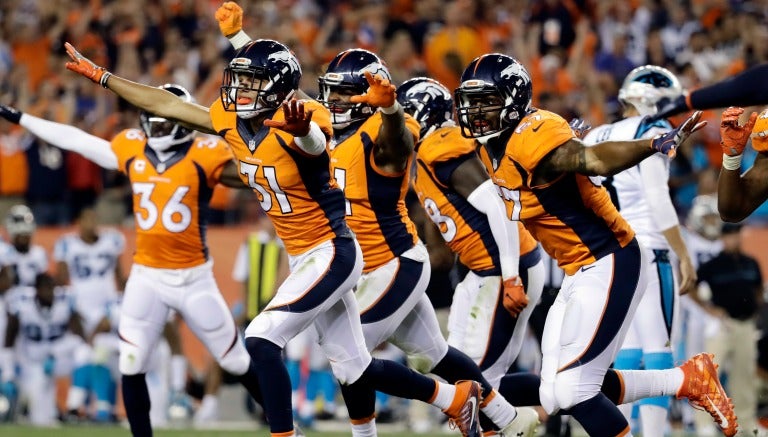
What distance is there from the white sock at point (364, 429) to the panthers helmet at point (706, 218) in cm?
499

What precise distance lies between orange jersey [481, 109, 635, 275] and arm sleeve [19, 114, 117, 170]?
2717 millimetres

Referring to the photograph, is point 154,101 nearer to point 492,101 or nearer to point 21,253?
point 492,101

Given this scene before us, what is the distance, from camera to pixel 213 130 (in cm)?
640

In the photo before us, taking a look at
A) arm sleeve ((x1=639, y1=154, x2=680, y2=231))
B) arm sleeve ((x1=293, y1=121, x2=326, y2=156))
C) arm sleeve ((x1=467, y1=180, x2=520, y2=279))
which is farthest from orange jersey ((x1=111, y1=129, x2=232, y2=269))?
arm sleeve ((x1=639, y1=154, x2=680, y2=231))

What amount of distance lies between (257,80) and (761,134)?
2.26 metres

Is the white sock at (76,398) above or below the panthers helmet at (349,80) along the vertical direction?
below

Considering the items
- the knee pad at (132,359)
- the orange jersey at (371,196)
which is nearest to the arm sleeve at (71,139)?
the knee pad at (132,359)

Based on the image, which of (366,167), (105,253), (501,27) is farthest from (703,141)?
(366,167)

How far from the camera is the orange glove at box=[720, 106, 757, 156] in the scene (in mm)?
5402

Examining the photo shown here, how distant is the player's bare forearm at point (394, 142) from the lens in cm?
606

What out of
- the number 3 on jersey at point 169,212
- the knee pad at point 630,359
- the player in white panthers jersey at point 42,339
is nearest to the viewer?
the knee pad at point 630,359

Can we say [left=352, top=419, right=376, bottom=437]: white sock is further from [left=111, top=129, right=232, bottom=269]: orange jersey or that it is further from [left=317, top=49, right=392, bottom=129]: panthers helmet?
[left=111, top=129, right=232, bottom=269]: orange jersey

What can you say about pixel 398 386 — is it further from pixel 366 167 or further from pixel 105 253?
pixel 105 253

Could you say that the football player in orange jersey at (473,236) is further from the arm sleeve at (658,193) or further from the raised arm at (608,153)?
the raised arm at (608,153)
